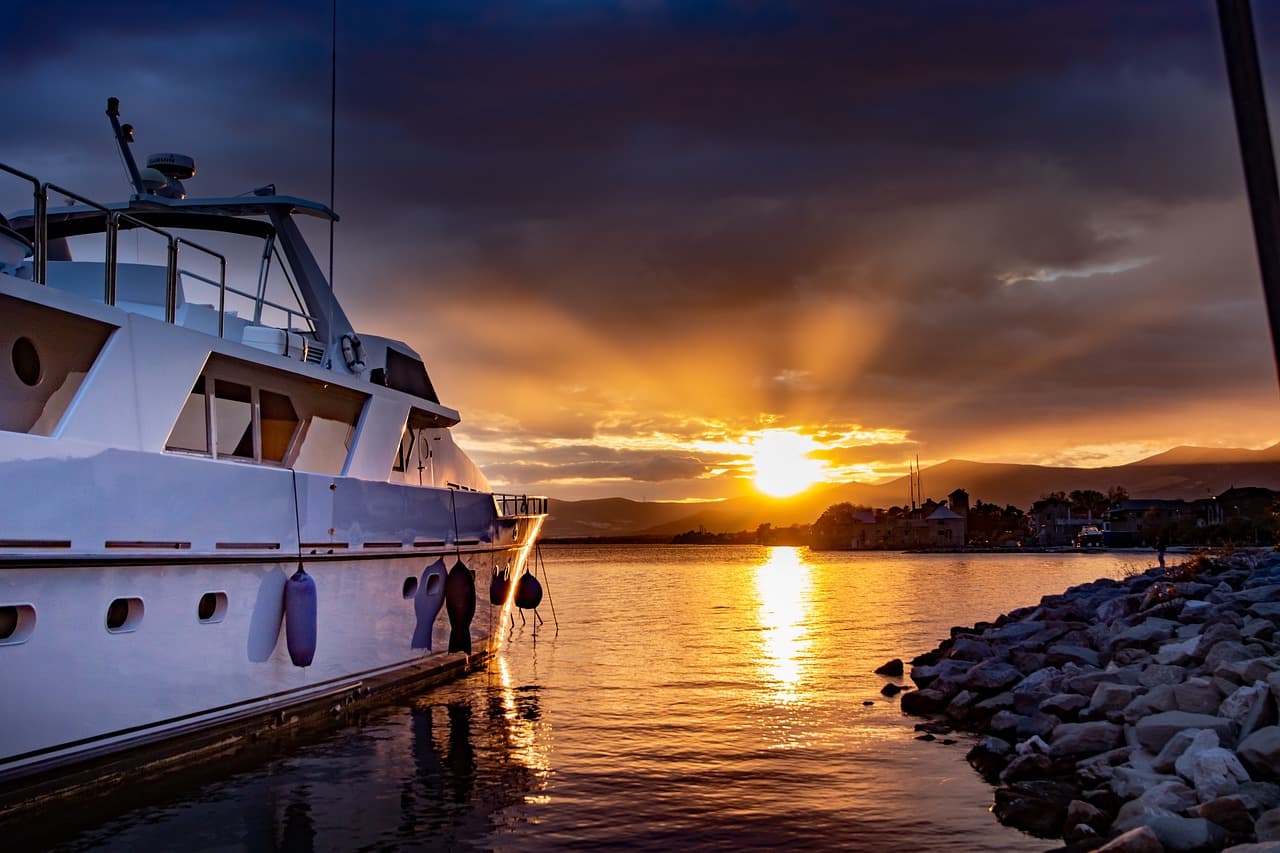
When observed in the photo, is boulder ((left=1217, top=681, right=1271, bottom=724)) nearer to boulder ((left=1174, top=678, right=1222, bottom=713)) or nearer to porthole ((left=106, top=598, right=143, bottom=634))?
boulder ((left=1174, top=678, right=1222, bottom=713))

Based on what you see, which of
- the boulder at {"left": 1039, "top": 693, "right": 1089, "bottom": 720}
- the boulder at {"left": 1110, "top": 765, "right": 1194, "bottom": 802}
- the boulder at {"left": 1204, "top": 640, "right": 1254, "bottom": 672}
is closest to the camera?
the boulder at {"left": 1110, "top": 765, "right": 1194, "bottom": 802}

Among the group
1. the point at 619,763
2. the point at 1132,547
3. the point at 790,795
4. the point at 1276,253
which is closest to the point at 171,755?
the point at 619,763

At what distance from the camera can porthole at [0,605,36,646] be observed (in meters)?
8.59

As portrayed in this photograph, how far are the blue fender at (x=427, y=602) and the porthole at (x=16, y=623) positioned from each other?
25.1 ft

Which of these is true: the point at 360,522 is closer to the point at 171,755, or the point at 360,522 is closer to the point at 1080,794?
the point at 171,755

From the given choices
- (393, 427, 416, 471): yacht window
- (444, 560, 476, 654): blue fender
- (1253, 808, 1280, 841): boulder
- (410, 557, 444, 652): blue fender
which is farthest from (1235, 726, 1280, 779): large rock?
(393, 427, 416, 471): yacht window

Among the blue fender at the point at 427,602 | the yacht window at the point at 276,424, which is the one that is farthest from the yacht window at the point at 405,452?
the yacht window at the point at 276,424

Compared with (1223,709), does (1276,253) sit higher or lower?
higher

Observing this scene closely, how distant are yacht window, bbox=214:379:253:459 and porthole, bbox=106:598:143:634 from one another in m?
2.91

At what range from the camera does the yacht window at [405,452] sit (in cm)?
1744

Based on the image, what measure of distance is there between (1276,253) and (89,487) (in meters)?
9.67

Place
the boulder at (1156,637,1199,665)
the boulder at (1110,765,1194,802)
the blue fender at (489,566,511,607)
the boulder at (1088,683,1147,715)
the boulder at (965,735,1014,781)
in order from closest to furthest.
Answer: the boulder at (1110,765,1194,802)
the boulder at (965,735,1014,781)
the boulder at (1088,683,1147,715)
the boulder at (1156,637,1199,665)
the blue fender at (489,566,511,607)

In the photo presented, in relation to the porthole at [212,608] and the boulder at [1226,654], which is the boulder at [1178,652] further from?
the porthole at [212,608]

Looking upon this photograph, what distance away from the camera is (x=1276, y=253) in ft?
15.8
